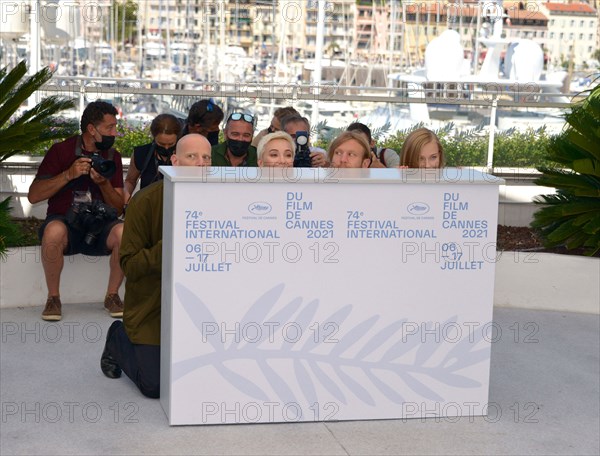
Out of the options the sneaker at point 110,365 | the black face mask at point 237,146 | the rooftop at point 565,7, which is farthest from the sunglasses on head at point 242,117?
the rooftop at point 565,7

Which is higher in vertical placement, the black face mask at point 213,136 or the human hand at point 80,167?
the black face mask at point 213,136

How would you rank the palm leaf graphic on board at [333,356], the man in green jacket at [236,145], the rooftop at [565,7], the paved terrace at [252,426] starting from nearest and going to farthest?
the paved terrace at [252,426], the palm leaf graphic on board at [333,356], the man in green jacket at [236,145], the rooftop at [565,7]

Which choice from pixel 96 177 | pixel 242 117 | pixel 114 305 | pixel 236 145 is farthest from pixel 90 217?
pixel 242 117

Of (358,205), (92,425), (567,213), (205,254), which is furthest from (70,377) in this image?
(567,213)

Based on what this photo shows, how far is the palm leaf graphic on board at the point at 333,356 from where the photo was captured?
547 cm

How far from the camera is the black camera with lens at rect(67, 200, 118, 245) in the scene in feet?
24.9

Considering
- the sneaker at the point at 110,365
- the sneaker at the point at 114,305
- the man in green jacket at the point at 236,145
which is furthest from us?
the sneaker at the point at 114,305

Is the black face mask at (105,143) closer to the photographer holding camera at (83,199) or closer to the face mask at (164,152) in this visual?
the photographer holding camera at (83,199)

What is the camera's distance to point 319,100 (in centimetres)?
1094

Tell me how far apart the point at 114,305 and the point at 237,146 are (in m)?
1.45

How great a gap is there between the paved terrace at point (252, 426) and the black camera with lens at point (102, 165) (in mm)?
1136

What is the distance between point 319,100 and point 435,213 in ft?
17.9

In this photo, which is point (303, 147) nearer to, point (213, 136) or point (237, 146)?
point (237, 146)

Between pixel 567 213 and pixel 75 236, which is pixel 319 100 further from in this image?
pixel 75 236
